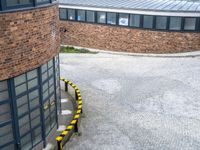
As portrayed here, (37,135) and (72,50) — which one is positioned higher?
(37,135)

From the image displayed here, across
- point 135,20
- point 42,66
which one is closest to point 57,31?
point 42,66

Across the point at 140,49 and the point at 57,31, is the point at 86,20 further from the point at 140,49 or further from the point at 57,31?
the point at 57,31

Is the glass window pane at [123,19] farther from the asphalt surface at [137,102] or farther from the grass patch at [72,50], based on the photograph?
the grass patch at [72,50]

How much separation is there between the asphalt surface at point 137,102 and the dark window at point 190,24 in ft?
9.46

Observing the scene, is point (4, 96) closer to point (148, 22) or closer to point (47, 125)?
point (47, 125)

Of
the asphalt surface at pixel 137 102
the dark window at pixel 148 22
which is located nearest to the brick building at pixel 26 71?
the asphalt surface at pixel 137 102

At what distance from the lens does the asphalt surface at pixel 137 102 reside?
11.8 meters

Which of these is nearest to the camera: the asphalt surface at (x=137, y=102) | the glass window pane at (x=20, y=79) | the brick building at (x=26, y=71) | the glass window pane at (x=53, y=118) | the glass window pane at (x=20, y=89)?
the brick building at (x=26, y=71)

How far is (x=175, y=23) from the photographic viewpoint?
23500 mm

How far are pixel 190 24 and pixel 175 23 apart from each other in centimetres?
118

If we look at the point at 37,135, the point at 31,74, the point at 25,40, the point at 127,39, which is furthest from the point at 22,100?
the point at 127,39

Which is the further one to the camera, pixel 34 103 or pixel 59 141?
pixel 59 141

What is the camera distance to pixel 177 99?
15586mm

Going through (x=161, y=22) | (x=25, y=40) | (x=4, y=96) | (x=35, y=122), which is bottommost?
(x=35, y=122)
